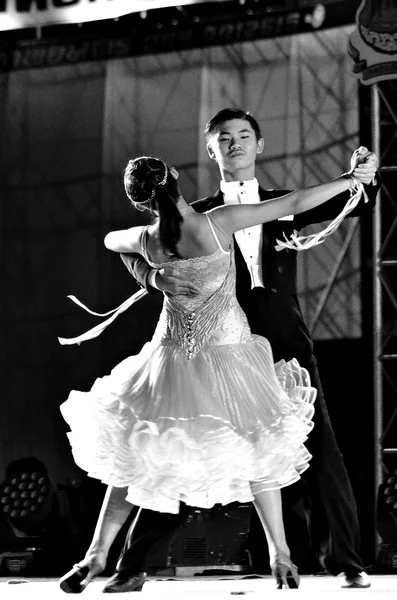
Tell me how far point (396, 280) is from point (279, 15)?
1552 mm

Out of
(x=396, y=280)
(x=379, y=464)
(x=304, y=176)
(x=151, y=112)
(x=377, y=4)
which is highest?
(x=377, y=4)

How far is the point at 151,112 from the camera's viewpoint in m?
5.82

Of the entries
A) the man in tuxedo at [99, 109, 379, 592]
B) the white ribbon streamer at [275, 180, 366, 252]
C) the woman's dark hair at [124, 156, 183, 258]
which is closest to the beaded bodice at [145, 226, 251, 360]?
the woman's dark hair at [124, 156, 183, 258]

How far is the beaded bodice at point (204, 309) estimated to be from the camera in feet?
13.7

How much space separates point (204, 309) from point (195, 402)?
399 mm

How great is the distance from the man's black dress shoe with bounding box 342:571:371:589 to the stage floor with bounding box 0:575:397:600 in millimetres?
38

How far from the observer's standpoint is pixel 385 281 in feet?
17.6

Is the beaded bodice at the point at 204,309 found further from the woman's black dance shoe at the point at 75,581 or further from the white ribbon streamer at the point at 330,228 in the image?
the woman's black dance shoe at the point at 75,581

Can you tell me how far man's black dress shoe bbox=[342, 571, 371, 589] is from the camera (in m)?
4.69

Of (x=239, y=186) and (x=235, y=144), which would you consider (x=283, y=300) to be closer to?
(x=239, y=186)

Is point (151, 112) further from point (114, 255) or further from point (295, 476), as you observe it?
point (295, 476)

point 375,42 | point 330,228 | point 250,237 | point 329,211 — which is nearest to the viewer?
point 330,228

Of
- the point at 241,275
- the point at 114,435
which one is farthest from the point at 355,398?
the point at 114,435

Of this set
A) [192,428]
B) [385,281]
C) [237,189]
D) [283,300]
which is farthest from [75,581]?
[385,281]
